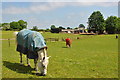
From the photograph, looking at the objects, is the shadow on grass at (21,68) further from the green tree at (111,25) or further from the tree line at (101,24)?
the green tree at (111,25)

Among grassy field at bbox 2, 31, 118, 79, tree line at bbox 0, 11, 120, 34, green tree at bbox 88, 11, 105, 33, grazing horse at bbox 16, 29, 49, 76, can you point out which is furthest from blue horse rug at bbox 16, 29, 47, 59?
green tree at bbox 88, 11, 105, 33

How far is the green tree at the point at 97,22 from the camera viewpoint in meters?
91.8

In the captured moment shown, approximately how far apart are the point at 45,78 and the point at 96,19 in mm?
90252

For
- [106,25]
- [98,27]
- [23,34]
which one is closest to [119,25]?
[106,25]

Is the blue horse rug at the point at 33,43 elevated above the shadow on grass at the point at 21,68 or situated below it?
above

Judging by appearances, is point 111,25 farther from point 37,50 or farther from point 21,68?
point 37,50

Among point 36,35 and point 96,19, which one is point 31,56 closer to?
point 36,35

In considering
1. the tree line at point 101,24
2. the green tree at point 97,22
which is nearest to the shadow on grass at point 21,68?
the tree line at point 101,24

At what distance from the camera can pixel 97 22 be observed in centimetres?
9231

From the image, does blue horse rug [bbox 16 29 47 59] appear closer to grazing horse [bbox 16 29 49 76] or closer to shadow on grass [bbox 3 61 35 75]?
grazing horse [bbox 16 29 49 76]

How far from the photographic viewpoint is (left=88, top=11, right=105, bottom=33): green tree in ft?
301

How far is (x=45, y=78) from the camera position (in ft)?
22.5

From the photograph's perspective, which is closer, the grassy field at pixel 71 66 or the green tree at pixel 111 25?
the grassy field at pixel 71 66

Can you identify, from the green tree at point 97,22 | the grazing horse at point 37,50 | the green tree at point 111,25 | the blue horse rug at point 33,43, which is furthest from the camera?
the green tree at point 111,25
